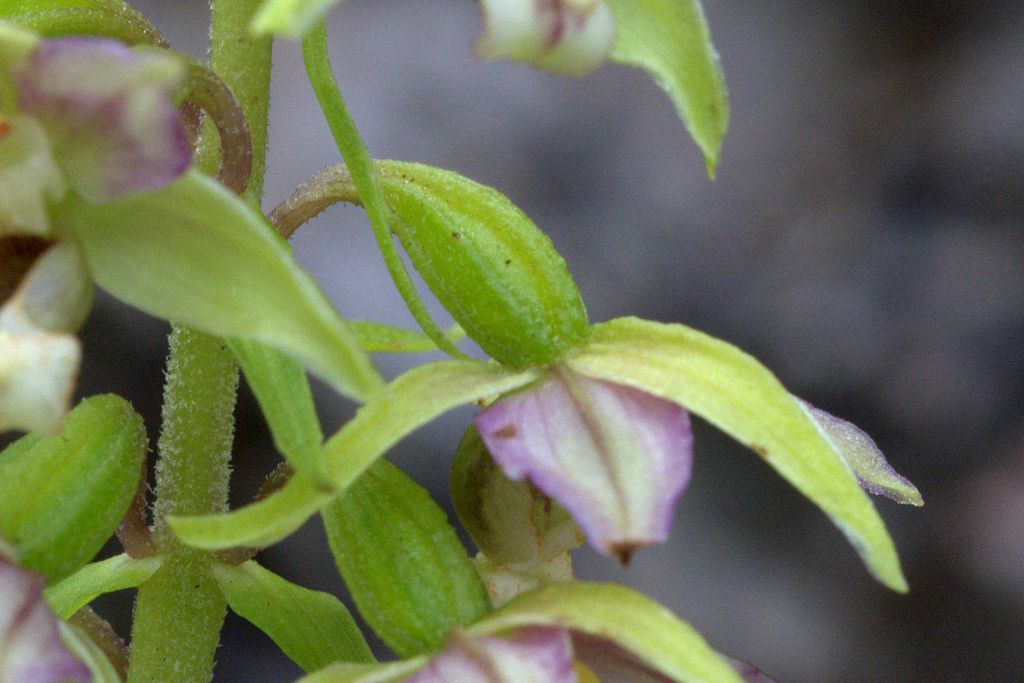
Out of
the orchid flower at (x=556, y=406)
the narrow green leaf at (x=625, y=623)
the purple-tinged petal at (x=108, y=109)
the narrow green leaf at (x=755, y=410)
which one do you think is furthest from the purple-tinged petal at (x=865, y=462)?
the purple-tinged petal at (x=108, y=109)

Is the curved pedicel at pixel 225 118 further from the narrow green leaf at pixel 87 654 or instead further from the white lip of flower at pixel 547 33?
the narrow green leaf at pixel 87 654

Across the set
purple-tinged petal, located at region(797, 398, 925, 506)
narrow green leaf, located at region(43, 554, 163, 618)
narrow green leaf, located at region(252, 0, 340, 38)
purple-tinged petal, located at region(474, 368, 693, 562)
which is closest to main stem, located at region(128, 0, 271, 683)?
narrow green leaf, located at region(43, 554, 163, 618)

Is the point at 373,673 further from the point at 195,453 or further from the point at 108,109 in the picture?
the point at 108,109

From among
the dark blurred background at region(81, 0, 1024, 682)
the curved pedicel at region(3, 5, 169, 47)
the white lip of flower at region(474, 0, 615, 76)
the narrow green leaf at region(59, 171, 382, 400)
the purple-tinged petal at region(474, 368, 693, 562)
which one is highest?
the white lip of flower at region(474, 0, 615, 76)

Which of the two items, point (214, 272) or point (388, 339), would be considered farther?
point (388, 339)

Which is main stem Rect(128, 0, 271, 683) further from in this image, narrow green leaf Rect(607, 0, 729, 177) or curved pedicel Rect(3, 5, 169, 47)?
narrow green leaf Rect(607, 0, 729, 177)

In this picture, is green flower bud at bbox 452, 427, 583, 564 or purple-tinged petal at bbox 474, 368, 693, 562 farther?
green flower bud at bbox 452, 427, 583, 564

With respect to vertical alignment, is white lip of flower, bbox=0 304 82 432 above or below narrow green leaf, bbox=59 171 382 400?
below

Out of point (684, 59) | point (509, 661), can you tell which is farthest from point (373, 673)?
point (684, 59)
